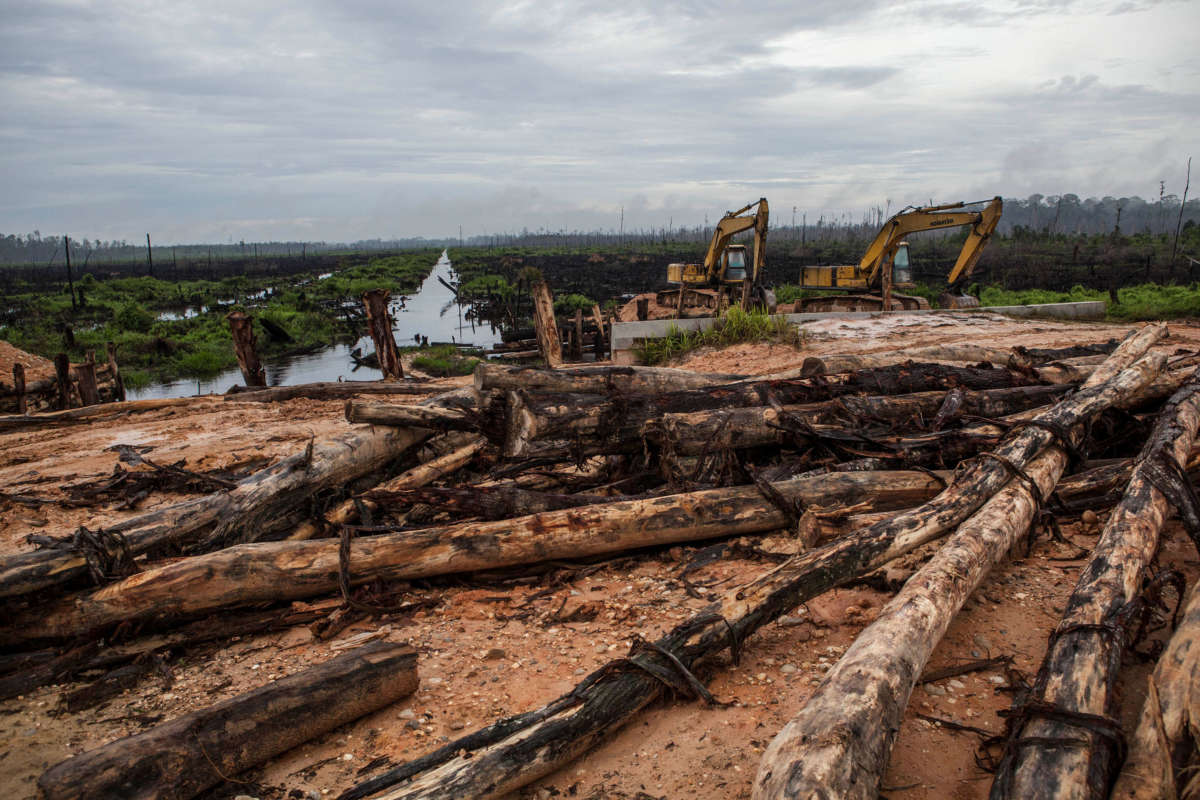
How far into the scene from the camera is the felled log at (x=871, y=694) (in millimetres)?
1936

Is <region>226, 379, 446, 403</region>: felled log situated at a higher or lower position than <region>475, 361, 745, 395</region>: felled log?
lower

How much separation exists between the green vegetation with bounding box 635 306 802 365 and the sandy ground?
25.7ft

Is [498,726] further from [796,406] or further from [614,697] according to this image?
[796,406]

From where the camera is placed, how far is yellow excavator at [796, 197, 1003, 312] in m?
15.1

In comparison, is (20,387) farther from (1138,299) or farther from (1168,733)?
(1138,299)

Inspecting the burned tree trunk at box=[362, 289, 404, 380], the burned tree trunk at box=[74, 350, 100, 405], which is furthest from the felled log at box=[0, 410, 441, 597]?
the burned tree trunk at box=[74, 350, 100, 405]

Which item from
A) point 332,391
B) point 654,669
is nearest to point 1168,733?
point 654,669

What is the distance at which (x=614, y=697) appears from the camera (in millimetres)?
2582

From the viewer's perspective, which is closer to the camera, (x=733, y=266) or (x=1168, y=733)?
(x=1168, y=733)

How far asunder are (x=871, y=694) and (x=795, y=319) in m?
12.9

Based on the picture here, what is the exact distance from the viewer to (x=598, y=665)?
310 centimetres

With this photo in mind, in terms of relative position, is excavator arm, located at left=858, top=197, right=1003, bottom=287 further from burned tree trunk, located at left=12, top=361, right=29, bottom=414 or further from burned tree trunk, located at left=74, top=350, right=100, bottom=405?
burned tree trunk, located at left=12, top=361, right=29, bottom=414

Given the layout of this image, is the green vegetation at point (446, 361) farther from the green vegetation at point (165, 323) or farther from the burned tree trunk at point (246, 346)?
the burned tree trunk at point (246, 346)

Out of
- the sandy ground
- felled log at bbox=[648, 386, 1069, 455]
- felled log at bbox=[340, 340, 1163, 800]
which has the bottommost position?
the sandy ground
